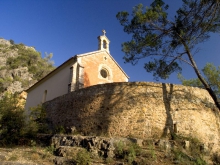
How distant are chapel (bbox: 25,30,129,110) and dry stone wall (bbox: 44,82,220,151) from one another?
520 centimetres

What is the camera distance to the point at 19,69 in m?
41.0

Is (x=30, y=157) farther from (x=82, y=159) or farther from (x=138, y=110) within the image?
(x=138, y=110)

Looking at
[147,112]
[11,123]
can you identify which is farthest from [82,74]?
[147,112]

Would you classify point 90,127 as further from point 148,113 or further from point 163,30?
point 163,30

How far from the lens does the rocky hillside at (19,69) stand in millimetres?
36156

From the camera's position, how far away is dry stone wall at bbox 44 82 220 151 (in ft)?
34.1

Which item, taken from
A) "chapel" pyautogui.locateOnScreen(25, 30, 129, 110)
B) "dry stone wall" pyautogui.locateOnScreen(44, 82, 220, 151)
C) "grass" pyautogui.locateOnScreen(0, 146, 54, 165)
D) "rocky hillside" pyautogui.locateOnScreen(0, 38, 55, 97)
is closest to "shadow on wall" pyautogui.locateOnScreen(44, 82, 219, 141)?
"dry stone wall" pyautogui.locateOnScreen(44, 82, 220, 151)

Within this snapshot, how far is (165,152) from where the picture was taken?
8.76 metres

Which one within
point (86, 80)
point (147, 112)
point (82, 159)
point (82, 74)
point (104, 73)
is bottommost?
point (82, 159)

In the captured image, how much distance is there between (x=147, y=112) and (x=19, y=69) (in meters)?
36.3

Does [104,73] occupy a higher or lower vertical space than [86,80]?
higher

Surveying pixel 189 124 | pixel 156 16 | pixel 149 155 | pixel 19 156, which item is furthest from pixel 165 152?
pixel 156 16

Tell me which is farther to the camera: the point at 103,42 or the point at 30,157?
the point at 103,42

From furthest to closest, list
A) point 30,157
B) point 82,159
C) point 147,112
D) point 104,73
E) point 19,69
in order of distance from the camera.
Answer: point 19,69
point 104,73
point 147,112
point 30,157
point 82,159
